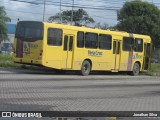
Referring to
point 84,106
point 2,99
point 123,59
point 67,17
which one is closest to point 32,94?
point 2,99

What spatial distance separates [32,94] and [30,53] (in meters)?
9.96

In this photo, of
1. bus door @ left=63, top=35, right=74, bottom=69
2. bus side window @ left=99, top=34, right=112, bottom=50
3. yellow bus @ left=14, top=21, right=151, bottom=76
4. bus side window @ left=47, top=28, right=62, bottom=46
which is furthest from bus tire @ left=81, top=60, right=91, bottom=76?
bus side window @ left=47, top=28, right=62, bottom=46

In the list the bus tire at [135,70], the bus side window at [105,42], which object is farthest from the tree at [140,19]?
the bus side window at [105,42]

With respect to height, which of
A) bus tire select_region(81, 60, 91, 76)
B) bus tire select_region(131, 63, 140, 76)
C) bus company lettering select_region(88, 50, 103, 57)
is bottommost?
bus tire select_region(131, 63, 140, 76)

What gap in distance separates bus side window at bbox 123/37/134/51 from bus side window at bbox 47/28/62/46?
21.1ft

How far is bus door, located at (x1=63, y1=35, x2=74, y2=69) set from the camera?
80.2ft

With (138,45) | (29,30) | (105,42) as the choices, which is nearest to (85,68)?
(105,42)

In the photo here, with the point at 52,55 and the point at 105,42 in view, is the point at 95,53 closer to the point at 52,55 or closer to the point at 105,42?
the point at 105,42

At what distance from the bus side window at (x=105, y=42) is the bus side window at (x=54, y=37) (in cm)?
374

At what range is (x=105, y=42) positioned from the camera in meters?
27.5

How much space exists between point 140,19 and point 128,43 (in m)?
21.9

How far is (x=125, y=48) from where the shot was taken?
29.3 m

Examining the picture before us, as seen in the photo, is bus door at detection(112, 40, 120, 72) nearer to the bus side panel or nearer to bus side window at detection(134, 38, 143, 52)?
bus side window at detection(134, 38, 143, 52)

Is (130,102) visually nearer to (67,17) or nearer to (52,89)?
(52,89)
